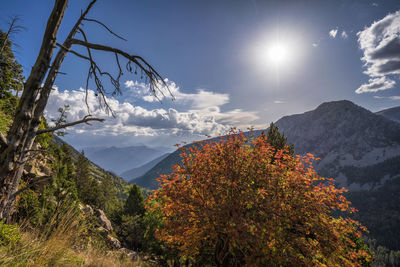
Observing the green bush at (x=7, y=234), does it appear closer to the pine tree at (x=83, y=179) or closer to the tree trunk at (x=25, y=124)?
the tree trunk at (x=25, y=124)

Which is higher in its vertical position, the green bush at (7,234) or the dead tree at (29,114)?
the dead tree at (29,114)

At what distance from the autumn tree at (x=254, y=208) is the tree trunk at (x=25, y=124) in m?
4.49

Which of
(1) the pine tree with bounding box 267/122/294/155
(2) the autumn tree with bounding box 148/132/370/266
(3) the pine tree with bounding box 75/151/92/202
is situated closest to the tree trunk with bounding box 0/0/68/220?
(2) the autumn tree with bounding box 148/132/370/266

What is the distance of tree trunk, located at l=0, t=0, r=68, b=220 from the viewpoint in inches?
88.7

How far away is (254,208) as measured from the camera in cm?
603

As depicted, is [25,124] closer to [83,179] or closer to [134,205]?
[134,205]

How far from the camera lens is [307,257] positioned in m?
5.84

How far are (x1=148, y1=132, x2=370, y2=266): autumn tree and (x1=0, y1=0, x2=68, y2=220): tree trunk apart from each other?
4.49 m

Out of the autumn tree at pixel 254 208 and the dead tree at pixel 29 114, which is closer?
the dead tree at pixel 29 114

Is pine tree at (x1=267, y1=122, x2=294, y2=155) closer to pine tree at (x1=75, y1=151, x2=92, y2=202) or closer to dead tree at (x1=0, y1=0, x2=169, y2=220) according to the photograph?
dead tree at (x1=0, y1=0, x2=169, y2=220)

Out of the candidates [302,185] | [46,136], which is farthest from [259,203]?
[46,136]

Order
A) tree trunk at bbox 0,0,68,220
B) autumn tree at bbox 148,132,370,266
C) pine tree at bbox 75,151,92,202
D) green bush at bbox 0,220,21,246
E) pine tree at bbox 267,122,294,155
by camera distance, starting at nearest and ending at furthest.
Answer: tree trunk at bbox 0,0,68,220 < green bush at bbox 0,220,21,246 < autumn tree at bbox 148,132,370,266 < pine tree at bbox 267,122,294,155 < pine tree at bbox 75,151,92,202

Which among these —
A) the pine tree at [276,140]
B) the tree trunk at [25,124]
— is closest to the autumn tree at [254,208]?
the tree trunk at [25,124]

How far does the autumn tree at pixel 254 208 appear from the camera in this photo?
5.57m
